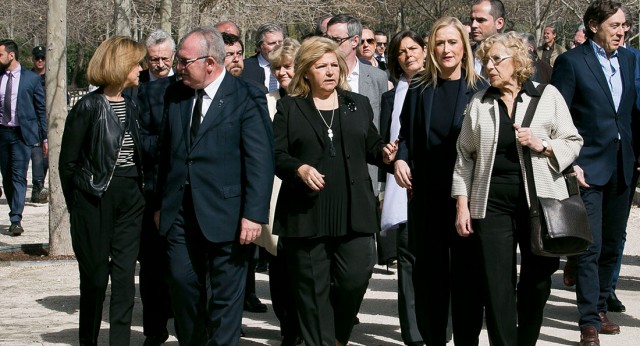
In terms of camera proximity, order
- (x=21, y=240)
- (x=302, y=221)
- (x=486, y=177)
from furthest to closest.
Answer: (x=21, y=240) < (x=302, y=221) < (x=486, y=177)

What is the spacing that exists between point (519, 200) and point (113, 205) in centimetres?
244

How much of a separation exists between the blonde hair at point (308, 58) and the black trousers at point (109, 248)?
1.16 meters

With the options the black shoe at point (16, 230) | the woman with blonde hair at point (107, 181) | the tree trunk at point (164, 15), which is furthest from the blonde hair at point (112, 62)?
the tree trunk at point (164, 15)

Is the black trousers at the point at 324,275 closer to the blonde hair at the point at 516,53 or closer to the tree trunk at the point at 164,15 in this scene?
the blonde hair at the point at 516,53

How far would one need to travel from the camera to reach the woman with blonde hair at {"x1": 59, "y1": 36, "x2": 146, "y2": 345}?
7137 mm

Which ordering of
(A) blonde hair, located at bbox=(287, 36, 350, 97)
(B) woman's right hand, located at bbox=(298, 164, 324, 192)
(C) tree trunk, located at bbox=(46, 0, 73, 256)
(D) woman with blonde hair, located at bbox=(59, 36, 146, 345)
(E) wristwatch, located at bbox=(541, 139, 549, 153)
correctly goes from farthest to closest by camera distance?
(C) tree trunk, located at bbox=(46, 0, 73, 256) → (D) woman with blonde hair, located at bbox=(59, 36, 146, 345) → (A) blonde hair, located at bbox=(287, 36, 350, 97) → (B) woman's right hand, located at bbox=(298, 164, 324, 192) → (E) wristwatch, located at bbox=(541, 139, 549, 153)

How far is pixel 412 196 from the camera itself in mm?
6926

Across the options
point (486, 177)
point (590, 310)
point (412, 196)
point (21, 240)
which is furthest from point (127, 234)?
point (21, 240)

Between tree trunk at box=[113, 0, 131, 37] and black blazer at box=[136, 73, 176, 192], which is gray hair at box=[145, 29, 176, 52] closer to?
black blazer at box=[136, 73, 176, 192]

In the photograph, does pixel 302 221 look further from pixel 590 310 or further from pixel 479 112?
pixel 590 310

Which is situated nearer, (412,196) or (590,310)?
(412,196)

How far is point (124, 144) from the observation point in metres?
7.21

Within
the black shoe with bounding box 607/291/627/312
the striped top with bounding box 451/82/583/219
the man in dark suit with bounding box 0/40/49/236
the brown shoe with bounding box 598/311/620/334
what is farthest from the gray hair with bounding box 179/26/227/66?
the man in dark suit with bounding box 0/40/49/236

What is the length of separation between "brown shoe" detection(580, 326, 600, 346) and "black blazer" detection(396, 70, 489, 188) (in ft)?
5.50
